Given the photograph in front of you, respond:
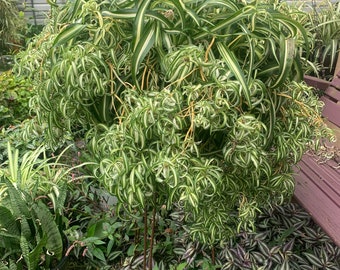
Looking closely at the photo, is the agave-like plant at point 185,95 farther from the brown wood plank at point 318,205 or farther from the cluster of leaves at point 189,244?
the cluster of leaves at point 189,244

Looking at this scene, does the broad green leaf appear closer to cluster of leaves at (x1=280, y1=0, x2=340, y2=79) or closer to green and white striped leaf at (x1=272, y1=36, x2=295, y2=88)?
green and white striped leaf at (x1=272, y1=36, x2=295, y2=88)

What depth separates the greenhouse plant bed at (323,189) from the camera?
1.88 m

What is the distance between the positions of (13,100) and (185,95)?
2633 mm

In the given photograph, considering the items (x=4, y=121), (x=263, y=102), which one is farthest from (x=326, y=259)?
(x=4, y=121)

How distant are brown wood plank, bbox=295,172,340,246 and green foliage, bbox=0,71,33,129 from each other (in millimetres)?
2299

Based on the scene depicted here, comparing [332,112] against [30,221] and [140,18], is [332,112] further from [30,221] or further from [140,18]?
[30,221]

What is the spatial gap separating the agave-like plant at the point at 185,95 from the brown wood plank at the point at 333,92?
1135mm

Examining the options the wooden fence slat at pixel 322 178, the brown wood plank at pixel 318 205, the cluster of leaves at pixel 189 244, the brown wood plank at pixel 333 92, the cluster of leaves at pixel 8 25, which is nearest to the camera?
the brown wood plank at pixel 318 205

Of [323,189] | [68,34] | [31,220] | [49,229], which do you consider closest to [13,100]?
[31,220]

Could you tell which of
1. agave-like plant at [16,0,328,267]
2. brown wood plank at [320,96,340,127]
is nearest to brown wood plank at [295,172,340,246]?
agave-like plant at [16,0,328,267]

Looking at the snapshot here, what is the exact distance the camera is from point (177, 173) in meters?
1.31

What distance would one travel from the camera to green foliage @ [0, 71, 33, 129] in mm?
3576

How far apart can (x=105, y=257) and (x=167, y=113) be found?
1.30m

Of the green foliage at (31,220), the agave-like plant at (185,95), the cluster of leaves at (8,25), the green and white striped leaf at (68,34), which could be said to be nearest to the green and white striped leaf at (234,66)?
the agave-like plant at (185,95)
